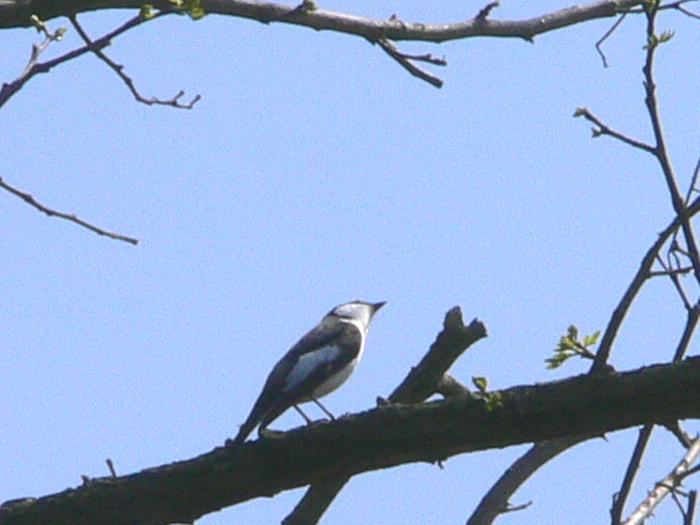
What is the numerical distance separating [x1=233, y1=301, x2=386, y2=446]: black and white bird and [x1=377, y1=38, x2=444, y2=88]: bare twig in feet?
7.55

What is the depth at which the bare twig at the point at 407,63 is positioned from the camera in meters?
4.98

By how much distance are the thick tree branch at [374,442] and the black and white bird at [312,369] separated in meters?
2.47

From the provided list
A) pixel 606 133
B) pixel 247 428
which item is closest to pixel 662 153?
pixel 606 133

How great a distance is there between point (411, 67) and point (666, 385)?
147cm

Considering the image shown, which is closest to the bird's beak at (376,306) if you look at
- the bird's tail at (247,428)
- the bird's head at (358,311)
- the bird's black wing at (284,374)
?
the bird's head at (358,311)

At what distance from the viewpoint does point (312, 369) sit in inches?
324

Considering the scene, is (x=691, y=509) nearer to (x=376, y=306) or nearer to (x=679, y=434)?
(x=679, y=434)

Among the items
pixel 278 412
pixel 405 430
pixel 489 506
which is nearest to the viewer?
pixel 405 430

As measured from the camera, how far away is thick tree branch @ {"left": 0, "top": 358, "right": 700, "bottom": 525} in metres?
4.12

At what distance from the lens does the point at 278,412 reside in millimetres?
7570

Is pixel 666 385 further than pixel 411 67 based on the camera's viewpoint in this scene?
No

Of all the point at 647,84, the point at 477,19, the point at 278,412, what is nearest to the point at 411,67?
the point at 477,19

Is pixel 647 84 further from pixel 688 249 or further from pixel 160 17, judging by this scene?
pixel 160 17

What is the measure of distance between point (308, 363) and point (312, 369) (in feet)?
0.16
